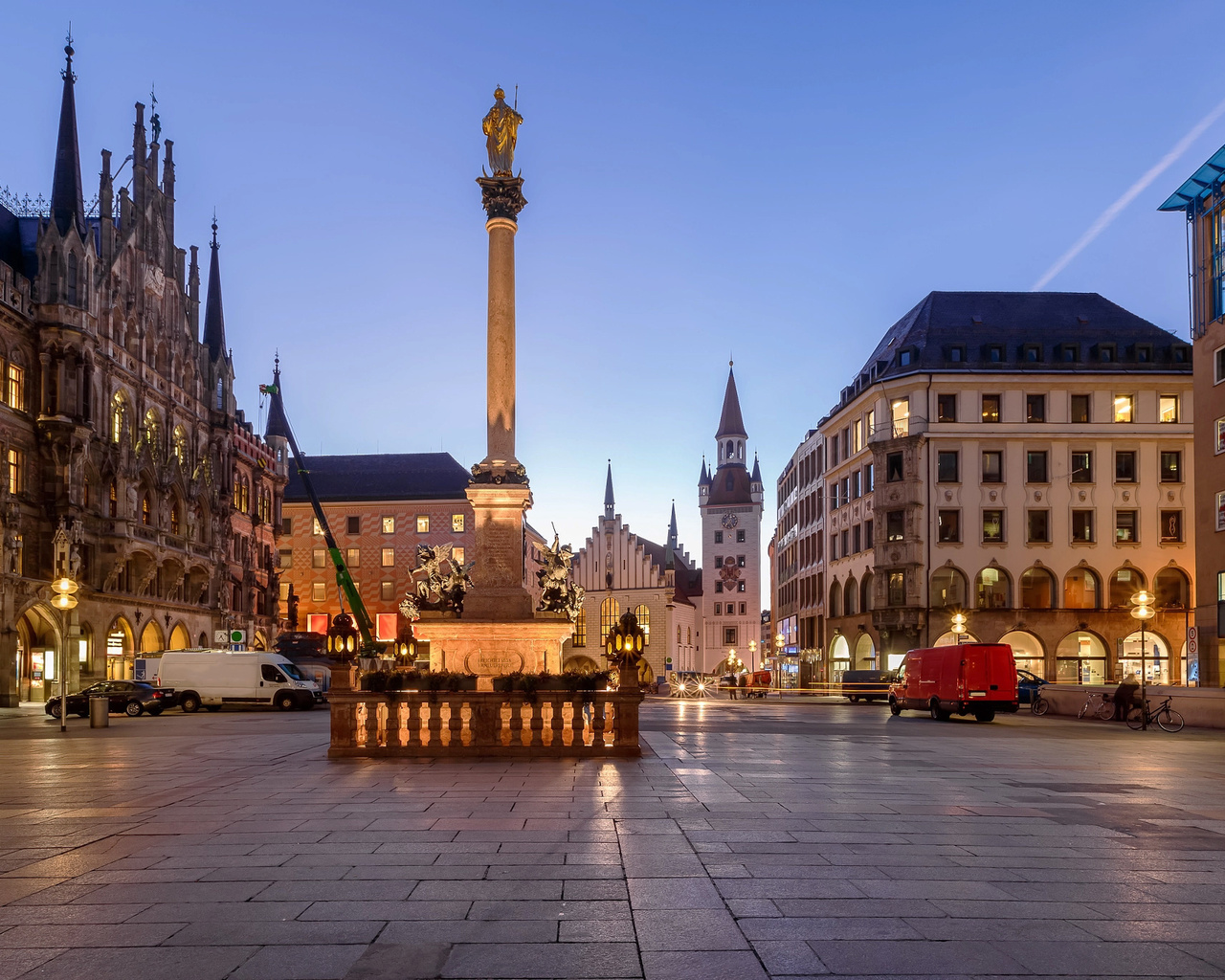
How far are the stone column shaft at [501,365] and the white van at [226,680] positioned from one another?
1634cm

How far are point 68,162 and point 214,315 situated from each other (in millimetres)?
22283

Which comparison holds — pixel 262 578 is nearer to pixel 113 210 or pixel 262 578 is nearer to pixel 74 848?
pixel 113 210

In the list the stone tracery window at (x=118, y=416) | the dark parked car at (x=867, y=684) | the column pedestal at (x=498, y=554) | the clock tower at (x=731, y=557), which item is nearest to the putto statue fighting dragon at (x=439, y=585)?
the column pedestal at (x=498, y=554)

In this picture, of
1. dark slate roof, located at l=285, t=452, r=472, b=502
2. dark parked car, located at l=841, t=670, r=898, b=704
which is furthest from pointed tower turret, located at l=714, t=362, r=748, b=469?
dark parked car, located at l=841, t=670, r=898, b=704

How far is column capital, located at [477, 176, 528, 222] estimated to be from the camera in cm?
3738

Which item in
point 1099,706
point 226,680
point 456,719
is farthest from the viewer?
point 226,680

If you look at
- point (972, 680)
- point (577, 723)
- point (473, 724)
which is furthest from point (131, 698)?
point (972, 680)

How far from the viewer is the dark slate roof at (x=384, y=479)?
10275 centimetres

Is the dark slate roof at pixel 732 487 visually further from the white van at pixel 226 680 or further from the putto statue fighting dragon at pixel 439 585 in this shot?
the putto statue fighting dragon at pixel 439 585

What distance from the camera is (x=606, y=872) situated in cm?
893

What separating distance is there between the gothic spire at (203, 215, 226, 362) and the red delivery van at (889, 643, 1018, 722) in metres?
53.1

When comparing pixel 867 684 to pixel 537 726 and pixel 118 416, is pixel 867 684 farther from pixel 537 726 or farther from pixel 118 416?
pixel 537 726

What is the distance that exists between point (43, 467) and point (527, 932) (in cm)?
5102

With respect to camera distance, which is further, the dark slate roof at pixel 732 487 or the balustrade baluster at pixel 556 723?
the dark slate roof at pixel 732 487
